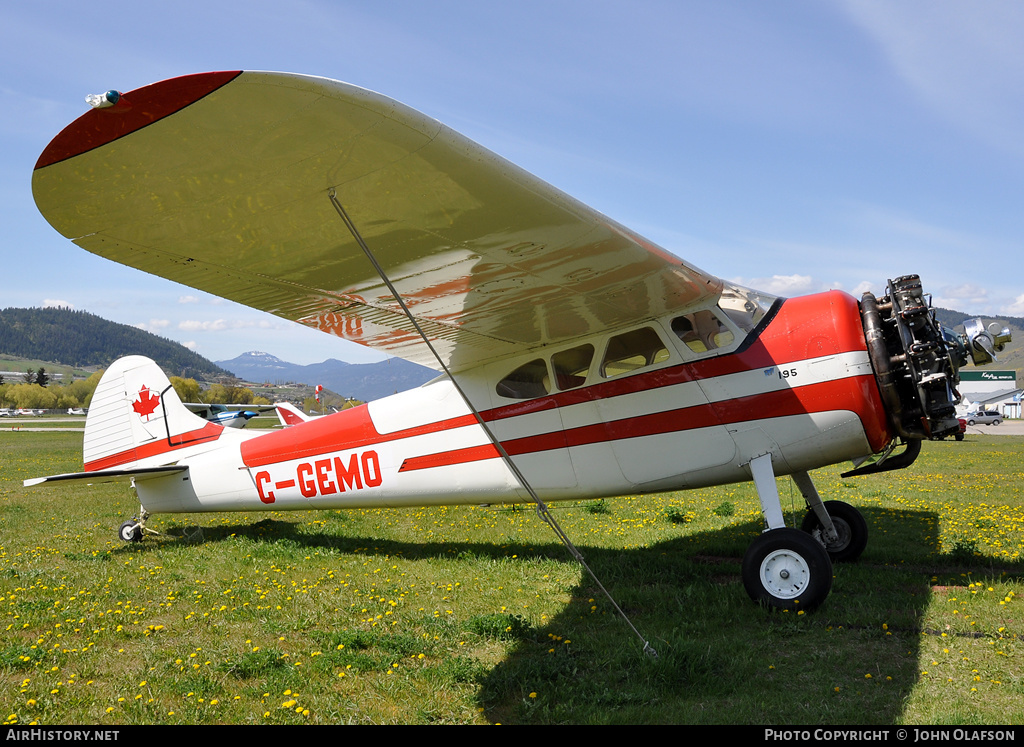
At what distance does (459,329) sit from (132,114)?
3.33 meters

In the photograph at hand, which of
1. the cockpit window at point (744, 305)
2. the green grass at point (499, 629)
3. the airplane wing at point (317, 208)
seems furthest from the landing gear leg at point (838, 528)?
the airplane wing at point (317, 208)

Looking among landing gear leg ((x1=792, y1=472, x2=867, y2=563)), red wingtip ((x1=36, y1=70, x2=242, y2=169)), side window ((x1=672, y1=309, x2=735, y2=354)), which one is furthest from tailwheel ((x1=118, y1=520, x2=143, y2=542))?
landing gear leg ((x1=792, y1=472, x2=867, y2=563))

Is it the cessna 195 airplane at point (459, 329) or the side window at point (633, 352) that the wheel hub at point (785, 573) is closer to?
the cessna 195 airplane at point (459, 329)

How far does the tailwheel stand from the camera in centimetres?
798

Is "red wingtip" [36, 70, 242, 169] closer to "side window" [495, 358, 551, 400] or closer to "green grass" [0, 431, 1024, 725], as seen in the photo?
"green grass" [0, 431, 1024, 725]

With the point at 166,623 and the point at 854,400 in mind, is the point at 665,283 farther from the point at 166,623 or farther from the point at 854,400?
the point at 166,623

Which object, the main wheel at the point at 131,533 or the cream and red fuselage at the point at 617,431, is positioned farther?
the main wheel at the point at 131,533

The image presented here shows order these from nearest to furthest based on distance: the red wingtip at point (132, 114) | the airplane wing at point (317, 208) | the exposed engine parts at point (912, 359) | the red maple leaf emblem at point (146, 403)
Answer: the red wingtip at point (132, 114) → the airplane wing at point (317, 208) → the exposed engine parts at point (912, 359) → the red maple leaf emblem at point (146, 403)

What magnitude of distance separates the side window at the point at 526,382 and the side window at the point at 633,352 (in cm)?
60

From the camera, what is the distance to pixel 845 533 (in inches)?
248

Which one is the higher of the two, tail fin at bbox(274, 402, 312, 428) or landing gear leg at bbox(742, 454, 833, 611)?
tail fin at bbox(274, 402, 312, 428)

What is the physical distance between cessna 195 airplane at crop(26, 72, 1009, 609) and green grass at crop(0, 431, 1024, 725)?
673 millimetres

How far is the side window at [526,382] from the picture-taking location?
19.7 ft

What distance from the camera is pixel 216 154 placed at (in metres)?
2.59
